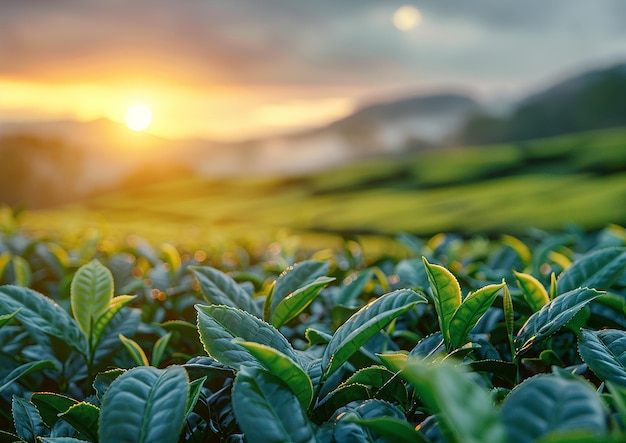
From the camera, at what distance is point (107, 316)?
127 centimetres

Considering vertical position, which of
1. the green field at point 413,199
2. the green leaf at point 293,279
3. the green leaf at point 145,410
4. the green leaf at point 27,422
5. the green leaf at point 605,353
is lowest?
the green field at point 413,199

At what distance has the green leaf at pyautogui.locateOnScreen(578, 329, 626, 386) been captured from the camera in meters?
0.91

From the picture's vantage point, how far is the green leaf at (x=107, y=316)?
49.5 inches

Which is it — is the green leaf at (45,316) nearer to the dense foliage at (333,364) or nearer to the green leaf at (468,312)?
the dense foliage at (333,364)

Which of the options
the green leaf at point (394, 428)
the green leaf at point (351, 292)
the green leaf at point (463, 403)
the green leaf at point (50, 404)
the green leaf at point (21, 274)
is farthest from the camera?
the green leaf at point (21, 274)

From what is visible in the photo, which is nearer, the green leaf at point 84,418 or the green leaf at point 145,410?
the green leaf at point 145,410

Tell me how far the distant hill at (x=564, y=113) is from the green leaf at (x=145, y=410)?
53125mm

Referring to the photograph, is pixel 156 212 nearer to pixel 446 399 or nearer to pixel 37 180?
pixel 37 180

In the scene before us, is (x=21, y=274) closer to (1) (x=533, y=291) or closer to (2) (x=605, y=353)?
(1) (x=533, y=291)

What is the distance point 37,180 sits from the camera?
33500mm

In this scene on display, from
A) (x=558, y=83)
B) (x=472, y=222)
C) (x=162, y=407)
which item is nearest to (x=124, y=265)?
A: (x=162, y=407)

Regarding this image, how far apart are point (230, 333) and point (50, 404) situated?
408mm

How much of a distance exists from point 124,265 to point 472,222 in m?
8.95

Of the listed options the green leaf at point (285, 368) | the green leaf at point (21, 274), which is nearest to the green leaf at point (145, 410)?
the green leaf at point (285, 368)
